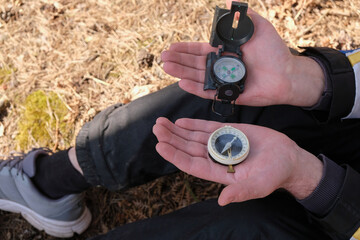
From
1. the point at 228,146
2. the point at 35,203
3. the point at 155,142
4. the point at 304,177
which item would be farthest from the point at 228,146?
the point at 35,203

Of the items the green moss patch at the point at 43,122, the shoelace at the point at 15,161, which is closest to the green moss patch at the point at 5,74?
the green moss patch at the point at 43,122

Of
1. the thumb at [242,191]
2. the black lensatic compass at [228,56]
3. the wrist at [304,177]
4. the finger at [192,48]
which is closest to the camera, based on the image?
the thumb at [242,191]

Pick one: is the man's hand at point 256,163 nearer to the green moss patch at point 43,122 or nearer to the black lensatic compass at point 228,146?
the black lensatic compass at point 228,146

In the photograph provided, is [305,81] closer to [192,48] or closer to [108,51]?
[192,48]

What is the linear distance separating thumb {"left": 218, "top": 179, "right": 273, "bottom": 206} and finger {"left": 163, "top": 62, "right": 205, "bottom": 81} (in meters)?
1.02

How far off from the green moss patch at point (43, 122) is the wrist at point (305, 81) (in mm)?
2213

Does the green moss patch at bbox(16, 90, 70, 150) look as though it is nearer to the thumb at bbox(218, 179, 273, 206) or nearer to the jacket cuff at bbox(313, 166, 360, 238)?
the thumb at bbox(218, 179, 273, 206)

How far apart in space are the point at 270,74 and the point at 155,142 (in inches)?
39.3

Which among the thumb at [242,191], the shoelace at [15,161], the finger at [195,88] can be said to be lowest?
the shoelace at [15,161]

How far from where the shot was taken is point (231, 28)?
2529 mm

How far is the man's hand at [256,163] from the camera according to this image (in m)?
1.79

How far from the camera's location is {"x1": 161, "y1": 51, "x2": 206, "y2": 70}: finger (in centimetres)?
241

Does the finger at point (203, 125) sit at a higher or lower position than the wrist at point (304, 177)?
higher

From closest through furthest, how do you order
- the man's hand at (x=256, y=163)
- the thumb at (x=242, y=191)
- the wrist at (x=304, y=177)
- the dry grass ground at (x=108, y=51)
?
the thumb at (x=242, y=191) < the man's hand at (x=256, y=163) < the wrist at (x=304, y=177) < the dry grass ground at (x=108, y=51)
